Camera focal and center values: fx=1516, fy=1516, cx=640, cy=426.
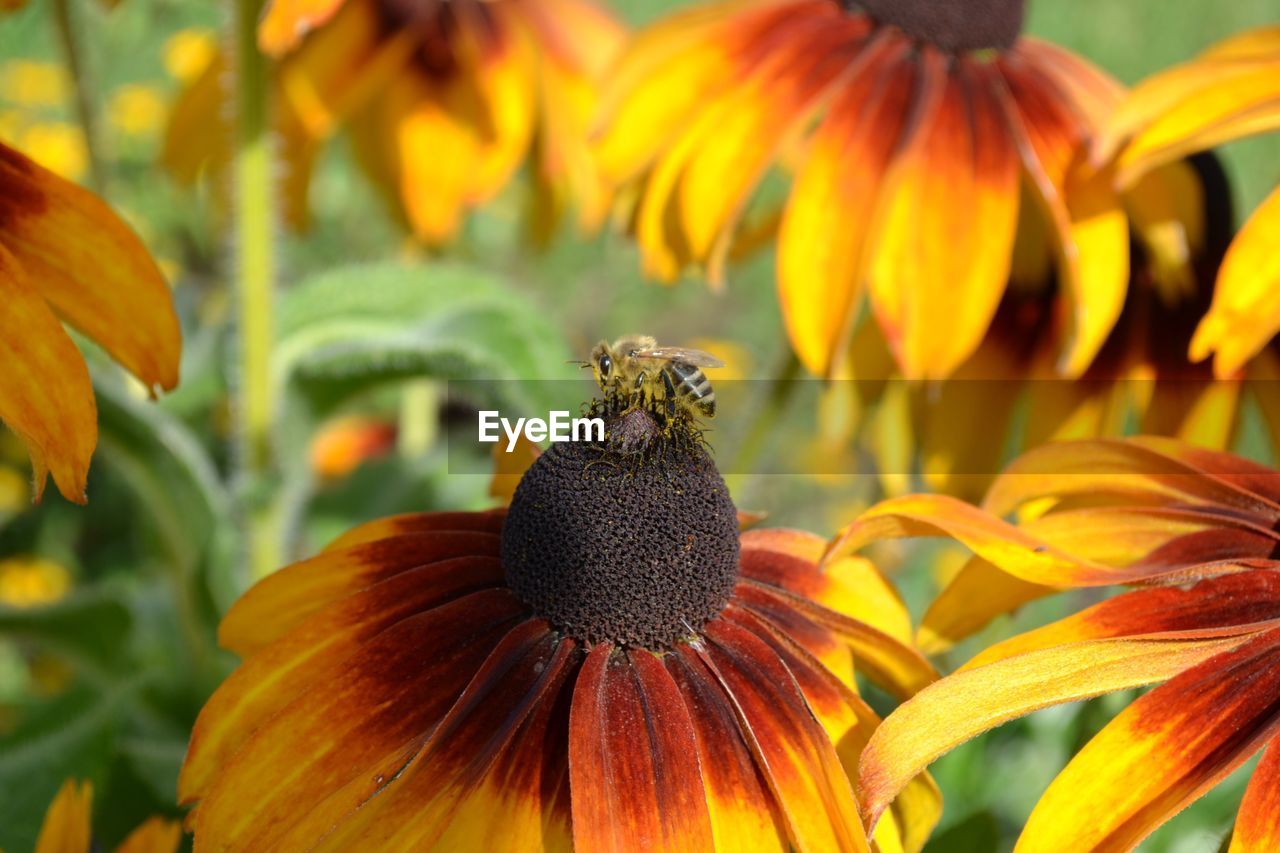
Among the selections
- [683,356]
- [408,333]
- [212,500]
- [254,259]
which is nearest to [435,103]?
[408,333]

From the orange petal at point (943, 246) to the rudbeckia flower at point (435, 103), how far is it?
0.57 metres

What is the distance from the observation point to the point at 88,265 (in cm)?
97

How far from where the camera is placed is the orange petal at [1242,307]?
1027 mm

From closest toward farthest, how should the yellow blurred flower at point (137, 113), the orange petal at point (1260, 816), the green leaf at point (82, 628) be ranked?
the orange petal at point (1260, 816) → the green leaf at point (82, 628) → the yellow blurred flower at point (137, 113)

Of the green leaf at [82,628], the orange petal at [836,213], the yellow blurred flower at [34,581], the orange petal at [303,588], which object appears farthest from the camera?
the yellow blurred flower at [34,581]

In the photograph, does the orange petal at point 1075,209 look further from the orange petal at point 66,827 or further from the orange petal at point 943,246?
the orange petal at point 66,827

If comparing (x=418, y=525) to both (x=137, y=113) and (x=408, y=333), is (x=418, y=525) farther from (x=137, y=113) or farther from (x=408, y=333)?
(x=137, y=113)

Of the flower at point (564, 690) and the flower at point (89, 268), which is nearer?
the flower at point (564, 690)

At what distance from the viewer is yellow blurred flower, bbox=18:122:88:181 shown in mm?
2982

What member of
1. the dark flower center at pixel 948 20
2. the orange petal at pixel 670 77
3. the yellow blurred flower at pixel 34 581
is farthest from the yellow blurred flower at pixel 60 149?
the dark flower center at pixel 948 20

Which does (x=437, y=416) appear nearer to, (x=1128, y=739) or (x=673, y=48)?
(x=673, y=48)

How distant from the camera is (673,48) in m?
1.42

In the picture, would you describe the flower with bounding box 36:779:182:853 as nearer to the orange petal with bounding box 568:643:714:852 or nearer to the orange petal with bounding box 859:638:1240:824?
the orange petal with bounding box 568:643:714:852

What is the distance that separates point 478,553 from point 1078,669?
0.39 meters
